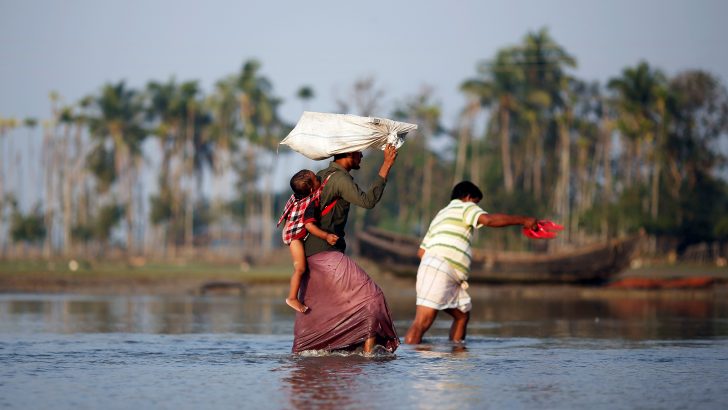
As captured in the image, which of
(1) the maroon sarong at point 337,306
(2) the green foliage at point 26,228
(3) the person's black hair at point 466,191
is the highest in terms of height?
(3) the person's black hair at point 466,191

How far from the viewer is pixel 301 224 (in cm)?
910

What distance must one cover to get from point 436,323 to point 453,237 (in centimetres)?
503

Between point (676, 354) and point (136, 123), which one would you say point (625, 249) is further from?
point (136, 123)

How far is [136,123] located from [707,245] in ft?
137

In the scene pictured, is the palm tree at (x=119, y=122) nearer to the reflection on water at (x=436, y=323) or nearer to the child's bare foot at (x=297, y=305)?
the reflection on water at (x=436, y=323)

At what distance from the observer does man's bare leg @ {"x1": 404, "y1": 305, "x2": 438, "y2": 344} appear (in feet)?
35.7

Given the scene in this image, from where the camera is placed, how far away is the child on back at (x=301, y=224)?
908 centimetres

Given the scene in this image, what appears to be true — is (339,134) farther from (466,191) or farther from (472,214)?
(466,191)

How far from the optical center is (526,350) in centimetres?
1012

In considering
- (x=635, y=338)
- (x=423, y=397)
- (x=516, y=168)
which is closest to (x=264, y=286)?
(x=635, y=338)

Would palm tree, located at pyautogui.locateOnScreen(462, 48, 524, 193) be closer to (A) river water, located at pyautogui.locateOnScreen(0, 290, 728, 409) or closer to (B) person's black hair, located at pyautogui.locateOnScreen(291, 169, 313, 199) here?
(A) river water, located at pyautogui.locateOnScreen(0, 290, 728, 409)

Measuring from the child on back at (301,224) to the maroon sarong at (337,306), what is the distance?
10cm

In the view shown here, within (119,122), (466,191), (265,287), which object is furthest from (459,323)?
(119,122)

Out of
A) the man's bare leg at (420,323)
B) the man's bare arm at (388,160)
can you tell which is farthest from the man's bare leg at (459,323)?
the man's bare arm at (388,160)
